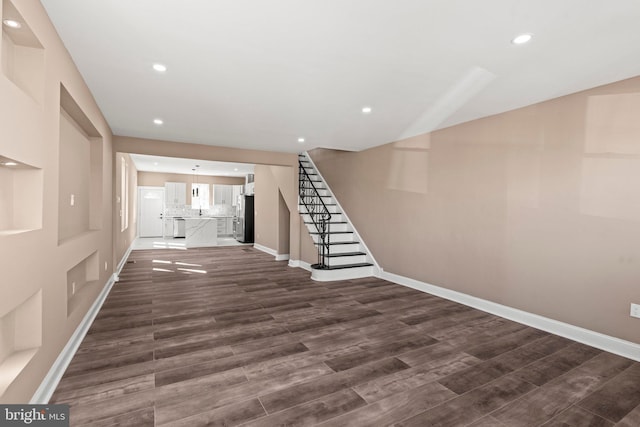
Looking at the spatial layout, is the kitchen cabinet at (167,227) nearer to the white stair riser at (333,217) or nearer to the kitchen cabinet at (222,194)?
the kitchen cabinet at (222,194)

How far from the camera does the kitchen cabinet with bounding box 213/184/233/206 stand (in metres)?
13.4

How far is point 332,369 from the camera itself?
2.51 metres

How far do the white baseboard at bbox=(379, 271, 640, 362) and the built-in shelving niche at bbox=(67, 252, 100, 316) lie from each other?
453 cm

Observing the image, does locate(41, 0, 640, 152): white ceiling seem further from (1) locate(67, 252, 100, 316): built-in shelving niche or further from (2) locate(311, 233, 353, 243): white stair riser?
(2) locate(311, 233, 353, 243): white stair riser

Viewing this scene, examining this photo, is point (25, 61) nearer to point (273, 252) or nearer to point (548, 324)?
point (548, 324)

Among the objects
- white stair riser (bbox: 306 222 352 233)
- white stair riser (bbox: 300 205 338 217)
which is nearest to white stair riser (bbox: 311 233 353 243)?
white stair riser (bbox: 306 222 352 233)

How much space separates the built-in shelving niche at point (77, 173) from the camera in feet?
10.1

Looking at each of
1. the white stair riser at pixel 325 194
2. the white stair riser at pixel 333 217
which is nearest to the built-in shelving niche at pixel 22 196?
the white stair riser at pixel 333 217

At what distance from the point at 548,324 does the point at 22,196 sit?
4.80 m

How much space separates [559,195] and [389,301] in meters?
2.39

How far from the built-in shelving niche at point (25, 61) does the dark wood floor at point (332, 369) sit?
2.07 meters

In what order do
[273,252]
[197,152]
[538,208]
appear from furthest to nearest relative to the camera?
[273,252]
[197,152]
[538,208]

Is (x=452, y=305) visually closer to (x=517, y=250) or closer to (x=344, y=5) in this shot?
(x=517, y=250)

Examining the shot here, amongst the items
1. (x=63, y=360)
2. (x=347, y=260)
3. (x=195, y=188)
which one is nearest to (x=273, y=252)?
(x=347, y=260)
